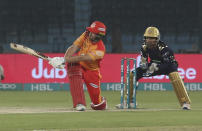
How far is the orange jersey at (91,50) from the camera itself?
974cm

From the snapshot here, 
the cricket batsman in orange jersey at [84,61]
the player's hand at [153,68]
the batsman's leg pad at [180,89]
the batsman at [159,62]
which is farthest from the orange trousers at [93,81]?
the batsman's leg pad at [180,89]

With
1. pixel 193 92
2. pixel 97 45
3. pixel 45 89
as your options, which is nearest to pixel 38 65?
pixel 45 89

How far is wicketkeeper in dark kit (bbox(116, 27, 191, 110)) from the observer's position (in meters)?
10.5

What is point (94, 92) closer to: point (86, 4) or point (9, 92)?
point (9, 92)

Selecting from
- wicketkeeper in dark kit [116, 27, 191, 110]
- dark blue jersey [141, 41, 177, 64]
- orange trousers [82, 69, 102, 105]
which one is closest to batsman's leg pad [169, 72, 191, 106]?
Result: wicketkeeper in dark kit [116, 27, 191, 110]

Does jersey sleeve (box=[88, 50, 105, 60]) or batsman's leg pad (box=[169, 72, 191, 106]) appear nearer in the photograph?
jersey sleeve (box=[88, 50, 105, 60])

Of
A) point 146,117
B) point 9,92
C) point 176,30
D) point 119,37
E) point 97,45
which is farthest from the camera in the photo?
point 176,30

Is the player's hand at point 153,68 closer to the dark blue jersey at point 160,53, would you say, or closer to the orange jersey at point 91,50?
the dark blue jersey at point 160,53

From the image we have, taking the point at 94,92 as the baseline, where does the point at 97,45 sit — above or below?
above

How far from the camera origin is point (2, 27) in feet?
76.4

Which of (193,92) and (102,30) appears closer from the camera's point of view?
(102,30)

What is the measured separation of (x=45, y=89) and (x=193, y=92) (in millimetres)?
4205

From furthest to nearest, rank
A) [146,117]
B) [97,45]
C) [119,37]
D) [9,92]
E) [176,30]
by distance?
1. [176,30]
2. [119,37]
3. [9,92]
4. [97,45]
5. [146,117]

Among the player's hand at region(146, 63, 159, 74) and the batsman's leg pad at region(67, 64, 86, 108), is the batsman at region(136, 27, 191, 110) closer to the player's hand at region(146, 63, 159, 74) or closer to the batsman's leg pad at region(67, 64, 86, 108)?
the player's hand at region(146, 63, 159, 74)
